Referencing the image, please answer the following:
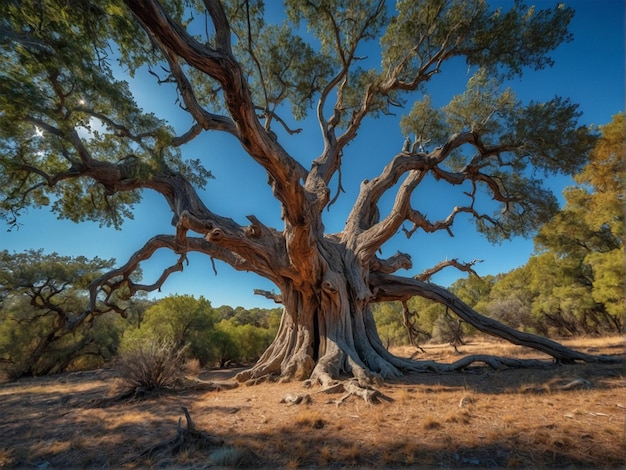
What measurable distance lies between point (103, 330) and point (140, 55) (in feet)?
52.3

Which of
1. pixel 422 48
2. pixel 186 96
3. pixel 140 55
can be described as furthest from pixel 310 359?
pixel 422 48

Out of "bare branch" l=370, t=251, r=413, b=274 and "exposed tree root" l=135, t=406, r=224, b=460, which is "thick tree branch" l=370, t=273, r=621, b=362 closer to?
"bare branch" l=370, t=251, r=413, b=274

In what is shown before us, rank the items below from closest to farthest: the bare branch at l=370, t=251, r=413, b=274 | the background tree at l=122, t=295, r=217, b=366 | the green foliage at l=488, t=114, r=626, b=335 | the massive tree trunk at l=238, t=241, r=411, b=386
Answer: the massive tree trunk at l=238, t=241, r=411, b=386 → the bare branch at l=370, t=251, r=413, b=274 → the green foliage at l=488, t=114, r=626, b=335 → the background tree at l=122, t=295, r=217, b=366

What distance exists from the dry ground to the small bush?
35cm

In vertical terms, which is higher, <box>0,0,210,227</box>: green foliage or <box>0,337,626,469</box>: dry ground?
<box>0,0,210,227</box>: green foliage

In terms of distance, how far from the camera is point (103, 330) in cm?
1545

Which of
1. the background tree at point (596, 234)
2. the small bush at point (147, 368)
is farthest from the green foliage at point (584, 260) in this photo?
the small bush at point (147, 368)

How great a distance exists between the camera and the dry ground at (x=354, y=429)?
2.47 meters

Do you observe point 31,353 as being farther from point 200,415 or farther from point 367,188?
point 367,188

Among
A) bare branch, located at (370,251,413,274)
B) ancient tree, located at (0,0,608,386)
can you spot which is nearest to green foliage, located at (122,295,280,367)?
ancient tree, located at (0,0,608,386)

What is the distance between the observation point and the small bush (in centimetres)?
532

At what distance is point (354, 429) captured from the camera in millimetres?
3121

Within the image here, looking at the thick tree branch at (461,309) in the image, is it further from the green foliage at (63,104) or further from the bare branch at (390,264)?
the green foliage at (63,104)

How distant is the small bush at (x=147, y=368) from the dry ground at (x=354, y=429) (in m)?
0.35
